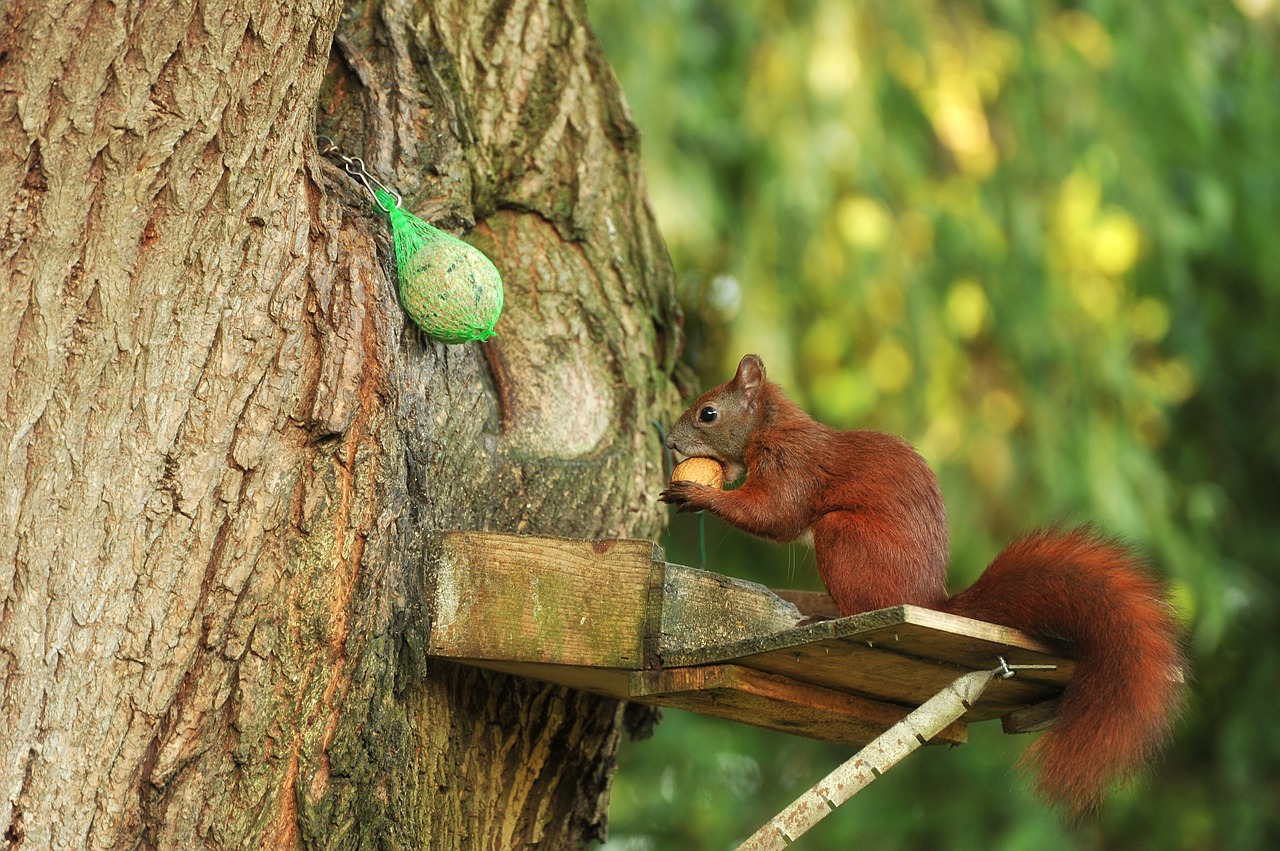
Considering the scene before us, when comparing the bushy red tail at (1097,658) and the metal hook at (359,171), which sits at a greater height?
the metal hook at (359,171)

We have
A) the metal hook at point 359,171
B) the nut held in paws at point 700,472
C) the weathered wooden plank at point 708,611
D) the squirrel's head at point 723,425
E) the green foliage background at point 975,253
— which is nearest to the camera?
the weathered wooden plank at point 708,611

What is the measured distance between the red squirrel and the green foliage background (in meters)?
1.17

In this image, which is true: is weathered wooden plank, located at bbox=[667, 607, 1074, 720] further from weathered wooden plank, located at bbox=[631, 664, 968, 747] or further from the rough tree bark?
the rough tree bark

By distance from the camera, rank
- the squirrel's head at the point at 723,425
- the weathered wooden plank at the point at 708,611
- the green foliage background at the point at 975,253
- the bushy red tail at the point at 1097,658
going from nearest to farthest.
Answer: the bushy red tail at the point at 1097,658
the weathered wooden plank at the point at 708,611
the squirrel's head at the point at 723,425
the green foliage background at the point at 975,253

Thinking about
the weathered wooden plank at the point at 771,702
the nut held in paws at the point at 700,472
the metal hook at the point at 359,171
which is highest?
the metal hook at the point at 359,171

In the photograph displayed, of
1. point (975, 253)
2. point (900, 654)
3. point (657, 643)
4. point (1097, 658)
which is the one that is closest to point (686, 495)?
point (657, 643)

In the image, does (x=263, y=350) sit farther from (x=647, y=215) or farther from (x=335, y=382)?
(x=647, y=215)

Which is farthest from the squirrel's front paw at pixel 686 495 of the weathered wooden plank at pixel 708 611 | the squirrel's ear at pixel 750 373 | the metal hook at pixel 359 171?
the metal hook at pixel 359 171

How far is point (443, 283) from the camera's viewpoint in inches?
84.8

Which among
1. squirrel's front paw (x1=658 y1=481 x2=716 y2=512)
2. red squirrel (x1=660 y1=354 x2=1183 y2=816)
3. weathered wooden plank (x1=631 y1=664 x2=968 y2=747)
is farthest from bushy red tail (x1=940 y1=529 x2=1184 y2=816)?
squirrel's front paw (x1=658 y1=481 x2=716 y2=512)

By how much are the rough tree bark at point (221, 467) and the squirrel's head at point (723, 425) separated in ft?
1.00

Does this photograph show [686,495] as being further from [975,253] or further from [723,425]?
[975,253]

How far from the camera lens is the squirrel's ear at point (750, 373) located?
2.71 m

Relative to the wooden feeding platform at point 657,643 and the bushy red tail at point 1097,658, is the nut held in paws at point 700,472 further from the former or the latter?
the bushy red tail at point 1097,658
